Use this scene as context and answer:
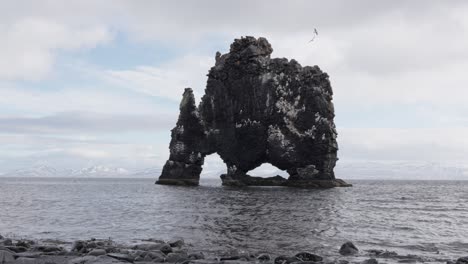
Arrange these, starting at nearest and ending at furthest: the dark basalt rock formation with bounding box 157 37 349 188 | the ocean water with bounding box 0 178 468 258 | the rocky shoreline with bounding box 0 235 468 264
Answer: the rocky shoreline with bounding box 0 235 468 264 < the ocean water with bounding box 0 178 468 258 < the dark basalt rock formation with bounding box 157 37 349 188

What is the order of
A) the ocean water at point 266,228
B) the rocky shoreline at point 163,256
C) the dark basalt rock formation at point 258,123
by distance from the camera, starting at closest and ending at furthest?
the rocky shoreline at point 163,256
the ocean water at point 266,228
the dark basalt rock formation at point 258,123

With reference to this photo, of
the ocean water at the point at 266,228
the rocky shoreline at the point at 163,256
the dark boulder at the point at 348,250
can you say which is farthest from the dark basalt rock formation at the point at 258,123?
the rocky shoreline at the point at 163,256

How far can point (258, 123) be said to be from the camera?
119 m

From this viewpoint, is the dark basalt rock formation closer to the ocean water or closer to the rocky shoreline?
the ocean water

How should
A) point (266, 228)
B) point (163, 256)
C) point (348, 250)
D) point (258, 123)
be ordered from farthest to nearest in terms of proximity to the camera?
point (258, 123) < point (266, 228) < point (348, 250) < point (163, 256)

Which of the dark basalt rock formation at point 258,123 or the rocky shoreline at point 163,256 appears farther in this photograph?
the dark basalt rock formation at point 258,123

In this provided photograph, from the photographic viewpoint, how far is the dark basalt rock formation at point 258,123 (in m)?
115

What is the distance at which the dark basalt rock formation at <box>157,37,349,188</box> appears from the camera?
376 feet

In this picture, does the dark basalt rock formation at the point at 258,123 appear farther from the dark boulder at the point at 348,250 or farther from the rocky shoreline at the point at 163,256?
the rocky shoreline at the point at 163,256

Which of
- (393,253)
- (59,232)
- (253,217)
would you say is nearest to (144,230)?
(59,232)

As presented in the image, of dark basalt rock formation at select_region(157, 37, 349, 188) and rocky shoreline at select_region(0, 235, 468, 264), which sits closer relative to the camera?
rocky shoreline at select_region(0, 235, 468, 264)

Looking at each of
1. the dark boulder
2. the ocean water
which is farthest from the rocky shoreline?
the ocean water

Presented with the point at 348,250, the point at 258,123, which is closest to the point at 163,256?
→ the point at 348,250

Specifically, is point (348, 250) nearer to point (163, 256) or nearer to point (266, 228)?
point (163, 256)
